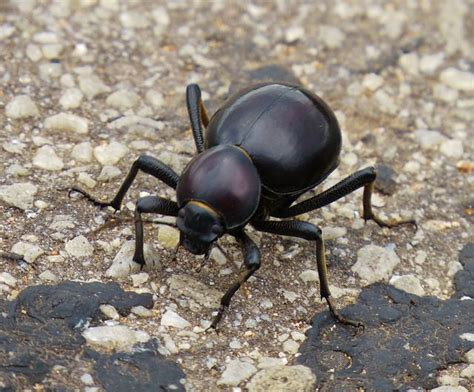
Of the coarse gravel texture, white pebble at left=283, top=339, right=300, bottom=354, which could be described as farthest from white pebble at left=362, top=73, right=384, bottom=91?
white pebble at left=283, top=339, right=300, bottom=354

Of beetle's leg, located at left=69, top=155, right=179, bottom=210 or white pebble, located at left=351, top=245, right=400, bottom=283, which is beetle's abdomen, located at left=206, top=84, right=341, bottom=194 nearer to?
beetle's leg, located at left=69, top=155, right=179, bottom=210

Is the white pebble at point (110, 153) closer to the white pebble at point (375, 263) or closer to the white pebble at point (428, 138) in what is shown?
the white pebble at point (375, 263)

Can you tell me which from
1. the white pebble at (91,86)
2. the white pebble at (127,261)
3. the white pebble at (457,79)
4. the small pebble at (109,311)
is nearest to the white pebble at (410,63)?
the white pebble at (457,79)

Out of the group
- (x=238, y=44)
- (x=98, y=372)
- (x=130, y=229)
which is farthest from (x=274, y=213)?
(x=238, y=44)

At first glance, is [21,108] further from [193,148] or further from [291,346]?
[291,346]

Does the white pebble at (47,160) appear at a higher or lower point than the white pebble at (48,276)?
higher

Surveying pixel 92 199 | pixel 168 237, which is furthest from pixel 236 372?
pixel 92 199
